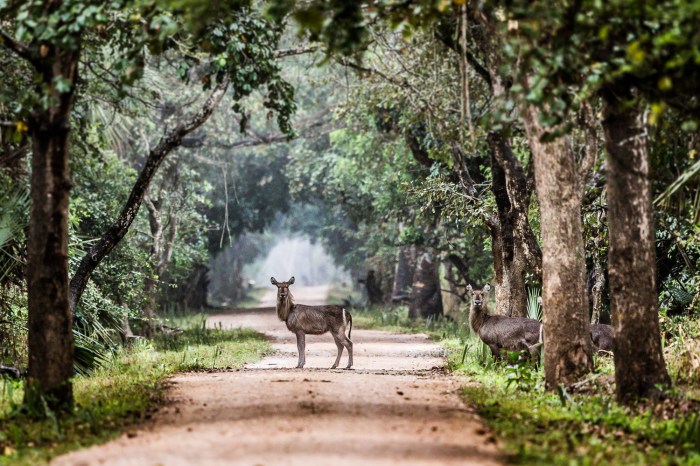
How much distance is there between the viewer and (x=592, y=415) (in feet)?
33.1

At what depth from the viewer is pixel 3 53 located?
14133 millimetres

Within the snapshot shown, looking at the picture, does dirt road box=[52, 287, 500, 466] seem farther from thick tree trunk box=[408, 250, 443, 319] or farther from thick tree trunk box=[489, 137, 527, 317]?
thick tree trunk box=[408, 250, 443, 319]

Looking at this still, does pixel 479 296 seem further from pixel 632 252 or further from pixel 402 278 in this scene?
pixel 402 278

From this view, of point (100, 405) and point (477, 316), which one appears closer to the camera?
point (100, 405)

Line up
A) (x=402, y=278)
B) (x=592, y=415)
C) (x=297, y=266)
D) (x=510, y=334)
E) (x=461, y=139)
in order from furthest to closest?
(x=297, y=266)
(x=402, y=278)
(x=510, y=334)
(x=461, y=139)
(x=592, y=415)

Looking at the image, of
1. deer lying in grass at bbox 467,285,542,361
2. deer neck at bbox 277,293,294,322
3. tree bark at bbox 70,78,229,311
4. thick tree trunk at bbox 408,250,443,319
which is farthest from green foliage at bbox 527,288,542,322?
thick tree trunk at bbox 408,250,443,319

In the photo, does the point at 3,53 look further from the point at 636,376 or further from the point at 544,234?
the point at 636,376

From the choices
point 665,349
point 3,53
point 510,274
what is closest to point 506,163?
point 510,274

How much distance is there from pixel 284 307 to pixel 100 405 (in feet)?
24.6

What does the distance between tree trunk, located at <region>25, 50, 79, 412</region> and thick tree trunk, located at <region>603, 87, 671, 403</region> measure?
572 centimetres

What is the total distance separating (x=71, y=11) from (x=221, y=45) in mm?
4332

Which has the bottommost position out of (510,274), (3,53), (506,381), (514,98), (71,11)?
(506,381)

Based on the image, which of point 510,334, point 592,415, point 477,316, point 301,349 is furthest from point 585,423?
point 301,349

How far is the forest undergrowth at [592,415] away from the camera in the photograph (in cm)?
825
